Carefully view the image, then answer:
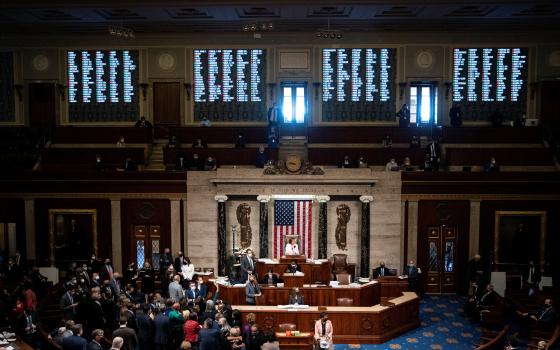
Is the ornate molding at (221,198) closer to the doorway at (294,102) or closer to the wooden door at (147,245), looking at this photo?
the wooden door at (147,245)

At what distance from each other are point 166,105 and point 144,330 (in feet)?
41.8

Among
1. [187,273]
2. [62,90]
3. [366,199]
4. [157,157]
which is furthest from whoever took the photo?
[62,90]

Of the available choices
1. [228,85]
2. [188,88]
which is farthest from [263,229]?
[188,88]

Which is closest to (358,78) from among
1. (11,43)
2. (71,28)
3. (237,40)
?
(237,40)

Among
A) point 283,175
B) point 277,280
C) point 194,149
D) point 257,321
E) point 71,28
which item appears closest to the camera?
point 257,321

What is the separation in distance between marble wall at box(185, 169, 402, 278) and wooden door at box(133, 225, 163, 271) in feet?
3.66

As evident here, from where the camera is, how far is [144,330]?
39.5 feet

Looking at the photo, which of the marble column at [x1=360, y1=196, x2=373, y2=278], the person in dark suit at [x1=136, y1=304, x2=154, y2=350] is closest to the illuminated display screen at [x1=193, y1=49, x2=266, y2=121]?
the marble column at [x1=360, y1=196, x2=373, y2=278]

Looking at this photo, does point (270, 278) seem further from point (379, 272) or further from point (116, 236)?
point (116, 236)

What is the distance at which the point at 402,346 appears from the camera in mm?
14180

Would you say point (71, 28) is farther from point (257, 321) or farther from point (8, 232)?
point (257, 321)

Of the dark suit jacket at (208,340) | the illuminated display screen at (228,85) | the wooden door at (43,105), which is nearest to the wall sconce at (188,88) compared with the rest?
the illuminated display screen at (228,85)

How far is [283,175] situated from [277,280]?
12.1ft

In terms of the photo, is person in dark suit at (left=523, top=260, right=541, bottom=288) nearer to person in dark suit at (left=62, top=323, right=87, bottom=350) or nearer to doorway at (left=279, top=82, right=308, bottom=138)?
doorway at (left=279, top=82, right=308, bottom=138)
